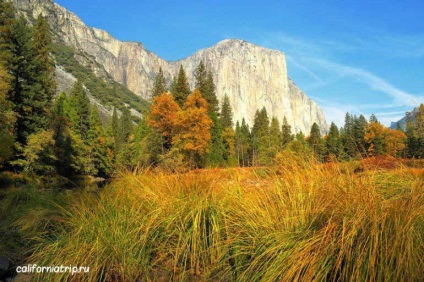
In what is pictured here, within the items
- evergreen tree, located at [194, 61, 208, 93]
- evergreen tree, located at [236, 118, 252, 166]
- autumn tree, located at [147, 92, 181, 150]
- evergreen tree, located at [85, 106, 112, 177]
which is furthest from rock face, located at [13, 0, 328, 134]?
autumn tree, located at [147, 92, 181, 150]

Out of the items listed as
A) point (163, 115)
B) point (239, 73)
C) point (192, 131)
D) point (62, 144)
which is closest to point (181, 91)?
point (163, 115)

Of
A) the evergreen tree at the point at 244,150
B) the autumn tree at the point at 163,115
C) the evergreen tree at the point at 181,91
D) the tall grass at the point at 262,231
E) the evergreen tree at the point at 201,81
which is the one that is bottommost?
the tall grass at the point at 262,231

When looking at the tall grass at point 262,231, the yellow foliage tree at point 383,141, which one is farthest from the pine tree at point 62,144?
the tall grass at point 262,231

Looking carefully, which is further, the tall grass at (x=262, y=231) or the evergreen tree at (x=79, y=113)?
the evergreen tree at (x=79, y=113)

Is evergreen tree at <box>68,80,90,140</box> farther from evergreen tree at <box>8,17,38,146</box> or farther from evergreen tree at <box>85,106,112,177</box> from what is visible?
evergreen tree at <box>8,17,38,146</box>

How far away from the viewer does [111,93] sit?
388 feet

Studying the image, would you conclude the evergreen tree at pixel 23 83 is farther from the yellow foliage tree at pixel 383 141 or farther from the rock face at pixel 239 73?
the rock face at pixel 239 73

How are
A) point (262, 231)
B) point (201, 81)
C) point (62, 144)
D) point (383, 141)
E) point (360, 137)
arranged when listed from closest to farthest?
point (262, 231) → point (360, 137) → point (62, 144) → point (383, 141) → point (201, 81)

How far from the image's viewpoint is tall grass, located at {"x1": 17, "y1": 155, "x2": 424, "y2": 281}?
215 centimetres

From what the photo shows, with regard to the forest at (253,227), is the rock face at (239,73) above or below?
above

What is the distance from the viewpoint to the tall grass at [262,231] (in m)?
2.15

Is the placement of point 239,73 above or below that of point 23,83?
above

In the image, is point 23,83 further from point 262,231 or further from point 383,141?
point 383,141

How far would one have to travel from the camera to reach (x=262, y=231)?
9.20ft
